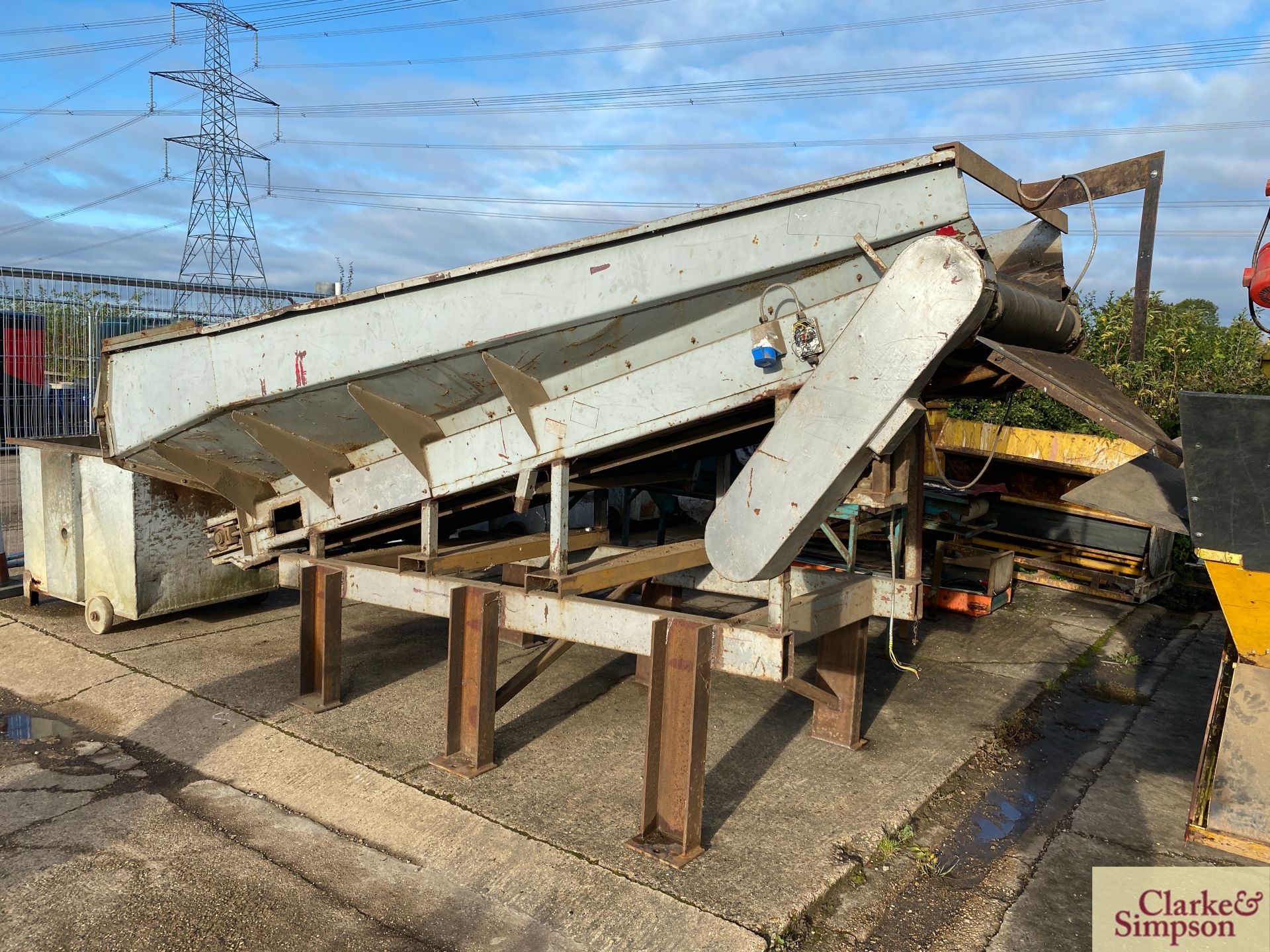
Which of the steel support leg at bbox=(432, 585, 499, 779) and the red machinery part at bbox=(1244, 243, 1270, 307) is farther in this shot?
the steel support leg at bbox=(432, 585, 499, 779)

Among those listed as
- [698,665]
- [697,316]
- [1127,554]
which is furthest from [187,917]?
[1127,554]

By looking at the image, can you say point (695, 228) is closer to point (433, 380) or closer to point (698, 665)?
point (433, 380)

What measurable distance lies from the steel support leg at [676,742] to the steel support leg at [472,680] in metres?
0.84

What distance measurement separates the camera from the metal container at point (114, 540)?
5.07m

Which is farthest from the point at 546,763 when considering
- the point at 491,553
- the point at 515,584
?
the point at 515,584

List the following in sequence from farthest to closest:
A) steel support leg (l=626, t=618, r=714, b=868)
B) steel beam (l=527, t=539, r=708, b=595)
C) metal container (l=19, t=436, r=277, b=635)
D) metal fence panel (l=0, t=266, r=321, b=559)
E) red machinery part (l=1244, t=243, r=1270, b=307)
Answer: metal fence panel (l=0, t=266, r=321, b=559)
metal container (l=19, t=436, r=277, b=635)
steel beam (l=527, t=539, r=708, b=595)
steel support leg (l=626, t=618, r=714, b=868)
red machinery part (l=1244, t=243, r=1270, b=307)

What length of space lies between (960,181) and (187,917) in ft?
10.5

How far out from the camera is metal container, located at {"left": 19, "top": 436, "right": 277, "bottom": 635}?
507 cm

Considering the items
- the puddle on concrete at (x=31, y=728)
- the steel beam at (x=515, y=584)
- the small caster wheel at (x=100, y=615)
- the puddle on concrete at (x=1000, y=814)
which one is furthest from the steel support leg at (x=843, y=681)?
the small caster wheel at (x=100, y=615)

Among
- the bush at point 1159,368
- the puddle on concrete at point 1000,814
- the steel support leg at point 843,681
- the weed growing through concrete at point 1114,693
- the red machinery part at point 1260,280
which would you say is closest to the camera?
the red machinery part at point 1260,280

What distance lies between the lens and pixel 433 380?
337 cm

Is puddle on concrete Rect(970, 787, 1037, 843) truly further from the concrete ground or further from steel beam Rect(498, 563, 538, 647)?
steel beam Rect(498, 563, 538, 647)

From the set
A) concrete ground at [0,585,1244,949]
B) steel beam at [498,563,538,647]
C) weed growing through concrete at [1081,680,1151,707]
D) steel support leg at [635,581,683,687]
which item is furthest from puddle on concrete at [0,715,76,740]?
weed growing through concrete at [1081,680,1151,707]

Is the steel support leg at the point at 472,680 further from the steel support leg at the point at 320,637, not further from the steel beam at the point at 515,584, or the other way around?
the steel support leg at the point at 320,637
